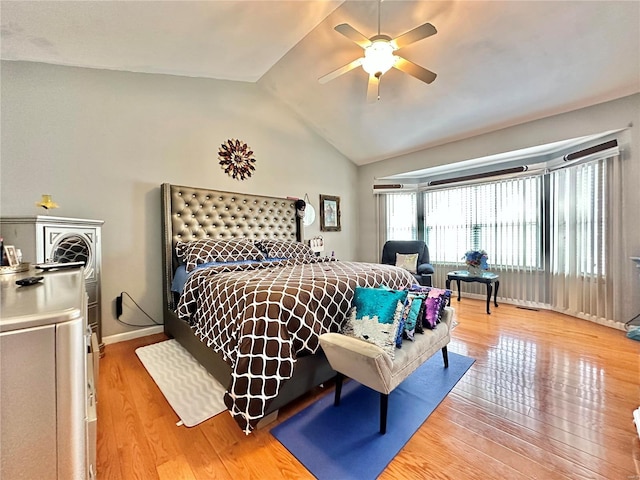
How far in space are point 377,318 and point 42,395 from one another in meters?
1.52

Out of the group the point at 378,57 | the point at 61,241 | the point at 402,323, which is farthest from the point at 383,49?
the point at 61,241

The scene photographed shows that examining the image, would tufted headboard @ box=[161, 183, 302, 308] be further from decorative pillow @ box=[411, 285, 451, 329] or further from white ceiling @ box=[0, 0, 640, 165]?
decorative pillow @ box=[411, 285, 451, 329]

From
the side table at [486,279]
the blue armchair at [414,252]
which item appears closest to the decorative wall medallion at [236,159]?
the blue armchair at [414,252]

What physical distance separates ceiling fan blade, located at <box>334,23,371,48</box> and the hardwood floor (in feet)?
9.03

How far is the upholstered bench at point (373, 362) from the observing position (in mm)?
1429

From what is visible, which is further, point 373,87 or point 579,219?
point 579,219

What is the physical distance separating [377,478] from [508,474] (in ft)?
2.04

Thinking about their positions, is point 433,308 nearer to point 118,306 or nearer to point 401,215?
point 118,306

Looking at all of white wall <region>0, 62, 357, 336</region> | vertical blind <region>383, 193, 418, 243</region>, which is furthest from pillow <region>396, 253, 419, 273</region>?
white wall <region>0, 62, 357, 336</region>

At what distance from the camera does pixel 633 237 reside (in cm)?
289

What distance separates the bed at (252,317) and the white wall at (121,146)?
0.92 feet

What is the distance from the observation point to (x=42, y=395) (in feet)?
1.75

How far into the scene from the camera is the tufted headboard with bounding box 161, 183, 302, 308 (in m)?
2.95

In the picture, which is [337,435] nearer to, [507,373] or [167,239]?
[507,373]
